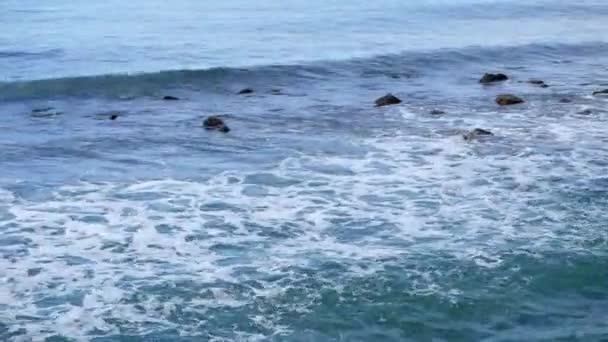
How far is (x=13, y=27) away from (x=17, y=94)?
587 inches

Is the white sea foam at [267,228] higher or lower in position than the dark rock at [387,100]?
lower

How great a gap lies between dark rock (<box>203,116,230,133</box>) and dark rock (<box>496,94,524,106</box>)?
830 centimetres

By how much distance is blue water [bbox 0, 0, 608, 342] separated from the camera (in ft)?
46.2

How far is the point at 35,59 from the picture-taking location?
36000 millimetres

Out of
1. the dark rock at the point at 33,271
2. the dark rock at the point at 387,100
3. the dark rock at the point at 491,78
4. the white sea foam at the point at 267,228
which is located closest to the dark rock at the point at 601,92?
the dark rock at the point at 491,78

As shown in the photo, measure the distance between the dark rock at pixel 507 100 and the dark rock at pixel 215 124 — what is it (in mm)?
8304

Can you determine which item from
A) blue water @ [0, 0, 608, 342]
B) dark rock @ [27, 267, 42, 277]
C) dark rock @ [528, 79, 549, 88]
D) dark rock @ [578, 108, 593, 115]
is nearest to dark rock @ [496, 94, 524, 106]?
blue water @ [0, 0, 608, 342]

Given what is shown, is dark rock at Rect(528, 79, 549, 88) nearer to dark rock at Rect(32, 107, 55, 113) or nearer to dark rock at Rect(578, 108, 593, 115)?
dark rock at Rect(578, 108, 593, 115)

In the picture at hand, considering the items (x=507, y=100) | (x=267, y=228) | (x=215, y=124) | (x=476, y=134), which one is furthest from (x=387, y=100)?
(x=267, y=228)

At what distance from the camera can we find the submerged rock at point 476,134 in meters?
23.9

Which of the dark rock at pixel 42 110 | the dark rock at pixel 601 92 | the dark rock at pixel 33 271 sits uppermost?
the dark rock at pixel 42 110

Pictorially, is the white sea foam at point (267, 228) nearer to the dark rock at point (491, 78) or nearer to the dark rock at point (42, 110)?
the dark rock at point (42, 110)

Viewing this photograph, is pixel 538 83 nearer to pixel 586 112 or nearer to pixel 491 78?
pixel 491 78

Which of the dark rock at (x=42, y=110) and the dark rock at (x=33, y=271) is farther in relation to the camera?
the dark rock at (x=42, y=110)
